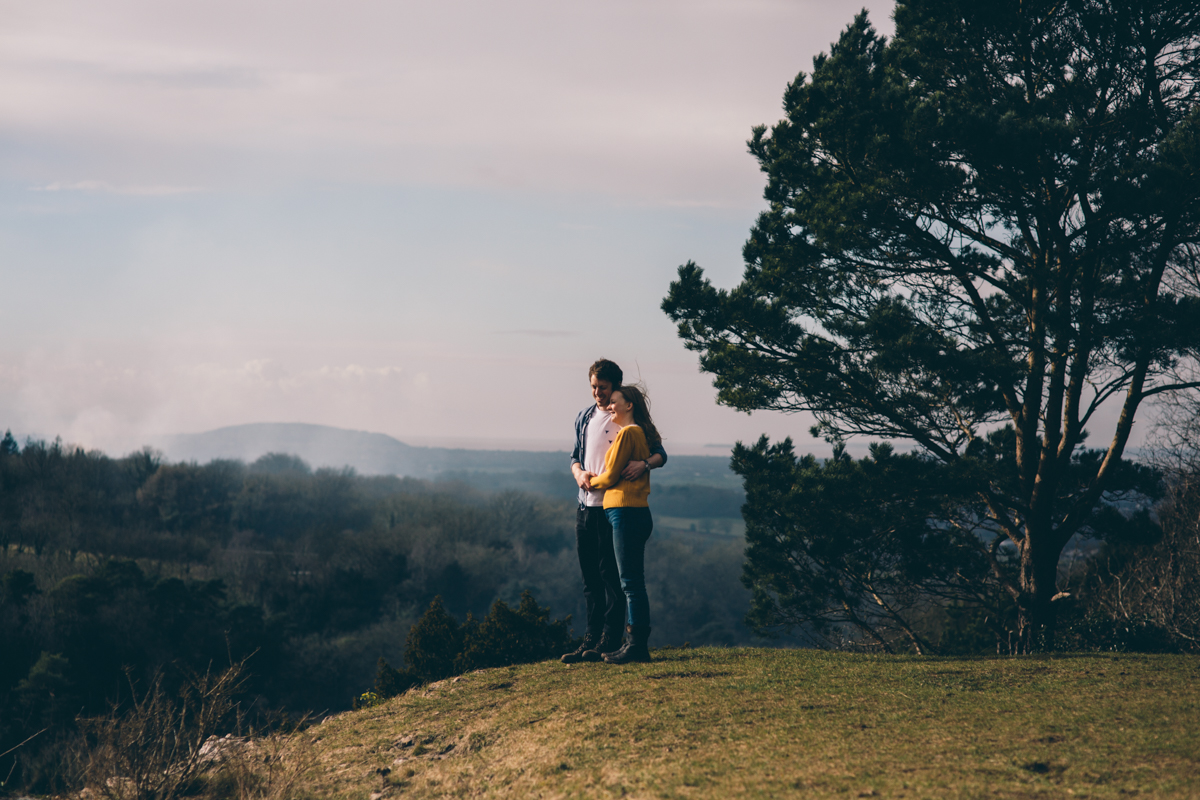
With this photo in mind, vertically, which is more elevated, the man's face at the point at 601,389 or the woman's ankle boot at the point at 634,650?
the man's face at the point at 601,389

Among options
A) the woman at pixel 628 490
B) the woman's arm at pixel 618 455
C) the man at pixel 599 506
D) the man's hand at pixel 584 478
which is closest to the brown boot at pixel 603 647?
the man at pixel 599 506

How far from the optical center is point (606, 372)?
591 centimetres

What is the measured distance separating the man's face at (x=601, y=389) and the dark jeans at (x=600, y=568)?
2.68 ft

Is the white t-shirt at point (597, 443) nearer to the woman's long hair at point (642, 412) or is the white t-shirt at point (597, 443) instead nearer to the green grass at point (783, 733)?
the woman's long hair at point (642, 412)

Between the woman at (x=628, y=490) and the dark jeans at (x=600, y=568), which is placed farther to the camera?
the dark jeans at (x=600, y=568)

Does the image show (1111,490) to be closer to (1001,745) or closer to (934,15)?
(934,15)

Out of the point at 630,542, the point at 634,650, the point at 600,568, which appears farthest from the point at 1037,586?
the point at 630,542

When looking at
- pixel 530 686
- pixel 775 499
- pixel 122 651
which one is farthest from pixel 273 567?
pixel 530 686

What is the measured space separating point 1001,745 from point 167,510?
7732cm

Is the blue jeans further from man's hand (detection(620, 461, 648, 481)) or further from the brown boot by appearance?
the brown boot

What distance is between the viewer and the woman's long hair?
5.99 m

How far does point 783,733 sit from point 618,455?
2119 mm

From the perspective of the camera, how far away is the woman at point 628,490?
5.77 m

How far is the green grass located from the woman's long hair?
5.81 ft
